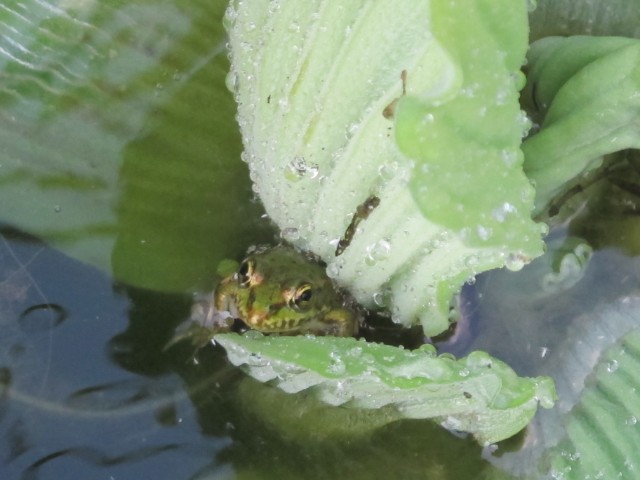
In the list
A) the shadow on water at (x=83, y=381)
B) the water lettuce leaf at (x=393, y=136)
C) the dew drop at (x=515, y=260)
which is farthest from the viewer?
the shadow on water at (x=83, y=381)

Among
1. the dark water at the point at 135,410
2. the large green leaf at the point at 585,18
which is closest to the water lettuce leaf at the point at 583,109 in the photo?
the large green leaf at the point at 585,18

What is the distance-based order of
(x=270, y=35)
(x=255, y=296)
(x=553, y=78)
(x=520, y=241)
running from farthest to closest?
(x=255, y=296)
(x=553, y=78)
(x=270, y=35)
(x=520, y=241)

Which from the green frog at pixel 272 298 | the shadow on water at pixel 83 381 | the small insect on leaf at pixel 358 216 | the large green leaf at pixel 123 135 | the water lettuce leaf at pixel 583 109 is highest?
the water lettuce leaf at pixel 583 109

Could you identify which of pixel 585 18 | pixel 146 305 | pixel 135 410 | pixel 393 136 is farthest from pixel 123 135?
pixel 585 18

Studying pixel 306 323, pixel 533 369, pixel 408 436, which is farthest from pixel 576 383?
pixel 306 323

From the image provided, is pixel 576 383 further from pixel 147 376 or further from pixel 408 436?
pixel 147 376

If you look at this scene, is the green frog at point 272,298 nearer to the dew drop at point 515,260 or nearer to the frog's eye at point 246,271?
the frog's eye at point 246,271
